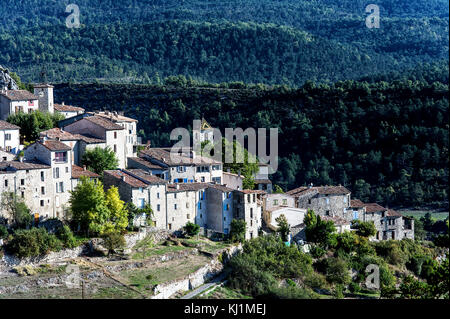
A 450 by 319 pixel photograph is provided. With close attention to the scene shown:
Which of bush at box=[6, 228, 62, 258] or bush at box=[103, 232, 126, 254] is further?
bush at box=[103, 232, 126, 254]

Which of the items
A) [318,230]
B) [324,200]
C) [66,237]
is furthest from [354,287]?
[66,237]

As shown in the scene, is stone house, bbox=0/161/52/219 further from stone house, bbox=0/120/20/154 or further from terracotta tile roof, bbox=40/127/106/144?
stone house, bbox=0/120/20/154

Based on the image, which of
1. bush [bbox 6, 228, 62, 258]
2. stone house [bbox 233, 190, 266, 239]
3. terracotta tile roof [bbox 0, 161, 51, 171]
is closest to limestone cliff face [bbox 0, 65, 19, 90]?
terracotta tile roof [bbox 0, 161, 51, 171]

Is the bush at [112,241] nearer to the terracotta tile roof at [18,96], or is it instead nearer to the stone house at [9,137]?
the stone house at [9,137]

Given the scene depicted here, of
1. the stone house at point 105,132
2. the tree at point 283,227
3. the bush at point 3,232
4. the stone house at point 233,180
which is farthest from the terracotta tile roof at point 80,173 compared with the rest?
the tree at point 283,227

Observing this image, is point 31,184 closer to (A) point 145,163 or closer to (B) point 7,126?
(B) point 7,126
